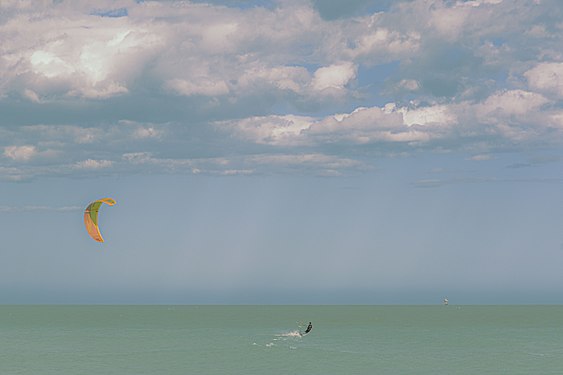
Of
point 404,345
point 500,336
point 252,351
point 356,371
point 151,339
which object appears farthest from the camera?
point 500,336

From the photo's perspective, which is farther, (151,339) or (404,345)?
(151,339)

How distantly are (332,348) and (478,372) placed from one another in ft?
85.0

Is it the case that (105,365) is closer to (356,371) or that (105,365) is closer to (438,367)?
(356,371)

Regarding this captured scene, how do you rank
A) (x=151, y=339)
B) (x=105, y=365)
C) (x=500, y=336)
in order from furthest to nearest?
(x=500, y=336)
(x=151, y=339)
(x=105, y=365)

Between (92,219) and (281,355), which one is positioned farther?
(281,355)

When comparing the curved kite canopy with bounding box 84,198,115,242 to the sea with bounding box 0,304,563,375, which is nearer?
the curved kite canopy with bounding box 84,198,115,242

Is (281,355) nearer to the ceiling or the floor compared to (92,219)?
nearer to the floor

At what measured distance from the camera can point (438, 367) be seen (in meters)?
71.4

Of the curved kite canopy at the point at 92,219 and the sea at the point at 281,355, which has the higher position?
the curved kite canopy at the point at 92,219

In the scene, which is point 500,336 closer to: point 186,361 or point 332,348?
point 332,348

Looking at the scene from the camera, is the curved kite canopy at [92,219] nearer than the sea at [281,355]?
Yes

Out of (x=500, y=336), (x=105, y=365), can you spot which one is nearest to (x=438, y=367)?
(x=105, y=365)

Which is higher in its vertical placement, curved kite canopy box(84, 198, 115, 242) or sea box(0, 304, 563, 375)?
curved kite canopy box(84, 198, 115, 242)

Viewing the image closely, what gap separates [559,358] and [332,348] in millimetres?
25932
